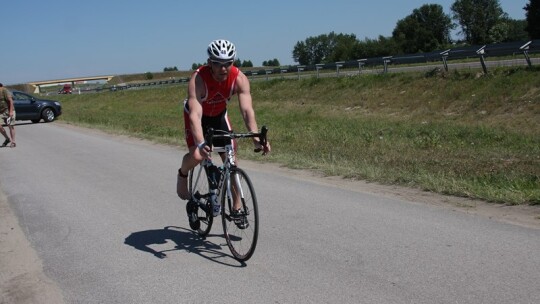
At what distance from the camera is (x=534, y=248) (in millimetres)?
5172

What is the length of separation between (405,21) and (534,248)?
96.8m

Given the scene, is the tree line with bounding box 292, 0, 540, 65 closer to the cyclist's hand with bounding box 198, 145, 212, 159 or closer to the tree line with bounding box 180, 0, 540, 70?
the tree line with bounding box 180, 0, 540, 70

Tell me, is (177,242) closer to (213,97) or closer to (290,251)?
(290,251)

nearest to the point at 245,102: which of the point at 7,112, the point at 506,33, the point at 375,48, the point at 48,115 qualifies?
the point at 7,112

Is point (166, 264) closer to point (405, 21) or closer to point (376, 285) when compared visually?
point (376, 285)

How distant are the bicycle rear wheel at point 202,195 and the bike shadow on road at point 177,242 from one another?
0.15m

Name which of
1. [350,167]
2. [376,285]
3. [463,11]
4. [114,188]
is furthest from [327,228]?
[463,11]

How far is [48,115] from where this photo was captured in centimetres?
2905

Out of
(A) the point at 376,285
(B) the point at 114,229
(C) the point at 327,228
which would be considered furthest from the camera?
(B) the point at 114,229

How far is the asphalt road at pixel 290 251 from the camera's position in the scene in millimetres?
4523

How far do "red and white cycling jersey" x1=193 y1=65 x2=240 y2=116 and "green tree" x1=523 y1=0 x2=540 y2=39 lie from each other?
72174 millimetres

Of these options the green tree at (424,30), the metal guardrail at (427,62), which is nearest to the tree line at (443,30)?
the green tree at (424,30)

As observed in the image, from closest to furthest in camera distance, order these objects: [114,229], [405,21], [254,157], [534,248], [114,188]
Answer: [534,248]
[114,229]
[114,188]
[254,157]
[405,21]

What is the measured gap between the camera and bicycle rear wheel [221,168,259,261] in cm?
521
